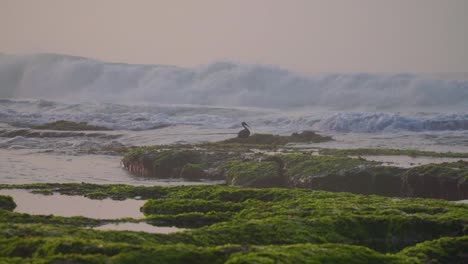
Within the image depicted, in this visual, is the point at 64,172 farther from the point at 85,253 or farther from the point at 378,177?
the point at 85,253

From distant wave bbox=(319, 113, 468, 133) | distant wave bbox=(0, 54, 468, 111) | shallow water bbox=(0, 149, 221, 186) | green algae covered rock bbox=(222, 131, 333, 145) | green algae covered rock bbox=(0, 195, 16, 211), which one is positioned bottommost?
shallow water bbox=(0, 149, 221, 186)

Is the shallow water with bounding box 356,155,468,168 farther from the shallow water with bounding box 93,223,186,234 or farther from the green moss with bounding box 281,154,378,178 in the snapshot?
the shallow water with bounding box 93,223,186,234

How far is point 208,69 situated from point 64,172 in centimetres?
6928

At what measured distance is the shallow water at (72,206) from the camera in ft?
41.2

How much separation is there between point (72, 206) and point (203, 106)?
187 feet

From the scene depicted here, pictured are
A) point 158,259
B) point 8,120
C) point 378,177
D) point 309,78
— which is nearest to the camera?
point 158,259

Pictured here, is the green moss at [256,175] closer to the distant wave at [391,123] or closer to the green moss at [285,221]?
the green moss at [285,221]

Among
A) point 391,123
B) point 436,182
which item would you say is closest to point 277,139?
point 391,123

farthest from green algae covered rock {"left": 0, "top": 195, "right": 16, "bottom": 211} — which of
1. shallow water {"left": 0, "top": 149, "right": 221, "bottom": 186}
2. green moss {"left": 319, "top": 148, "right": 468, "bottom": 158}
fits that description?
green moss {"left": 319, "top": 148, "right": 468, "bottom": 158}

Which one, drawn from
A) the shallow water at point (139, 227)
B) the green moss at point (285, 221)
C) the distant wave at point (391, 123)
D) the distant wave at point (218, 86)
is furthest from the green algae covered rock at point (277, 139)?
the distant wave at point (218, 86)

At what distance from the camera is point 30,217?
35.8ft

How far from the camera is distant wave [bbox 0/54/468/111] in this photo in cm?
7794

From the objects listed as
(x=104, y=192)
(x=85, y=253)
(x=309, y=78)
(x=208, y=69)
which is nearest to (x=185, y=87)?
(x=208, y=69)

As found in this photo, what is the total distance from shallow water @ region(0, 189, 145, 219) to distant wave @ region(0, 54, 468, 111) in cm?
6176
